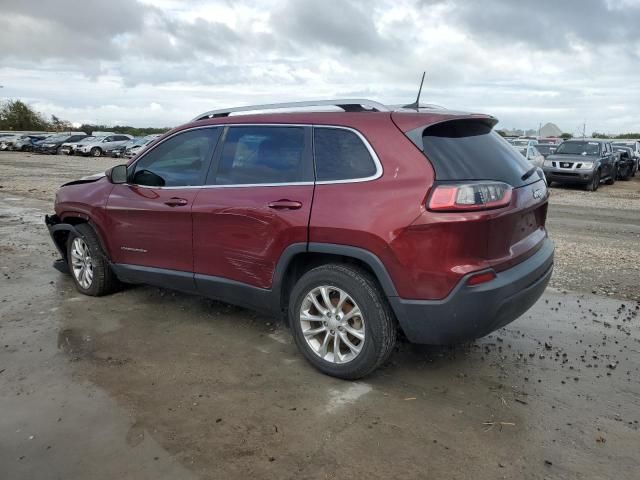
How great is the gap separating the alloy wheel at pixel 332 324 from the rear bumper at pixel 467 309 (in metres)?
0.32

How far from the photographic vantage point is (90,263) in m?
5.23

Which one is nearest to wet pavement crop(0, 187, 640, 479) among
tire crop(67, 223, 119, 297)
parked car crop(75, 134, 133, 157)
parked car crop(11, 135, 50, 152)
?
tire crop(67, 223, 119, 297)

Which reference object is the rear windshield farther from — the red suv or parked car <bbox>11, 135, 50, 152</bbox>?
parked car <bbox>11, 135, 50, 152</bbox>

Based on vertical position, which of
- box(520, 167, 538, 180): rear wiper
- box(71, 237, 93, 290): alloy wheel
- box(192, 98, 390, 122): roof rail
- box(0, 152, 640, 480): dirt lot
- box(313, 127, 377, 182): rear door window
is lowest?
box(0, 152, 640, 480): dirt lot

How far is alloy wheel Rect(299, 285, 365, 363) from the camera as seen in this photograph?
352cm

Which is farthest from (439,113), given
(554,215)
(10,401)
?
(554,215)

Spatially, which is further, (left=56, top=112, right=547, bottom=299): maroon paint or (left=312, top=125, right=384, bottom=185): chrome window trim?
(left=312, top=125, right=384, bottom=185): chrome window trim

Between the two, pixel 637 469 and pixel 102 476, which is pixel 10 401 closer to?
pixel 102 476

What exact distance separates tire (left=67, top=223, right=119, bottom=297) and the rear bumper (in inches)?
123

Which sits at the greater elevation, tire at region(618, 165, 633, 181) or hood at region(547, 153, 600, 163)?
hood at region(547, 153, 600, 163)

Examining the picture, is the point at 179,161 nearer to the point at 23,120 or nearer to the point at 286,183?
the point at 286,183

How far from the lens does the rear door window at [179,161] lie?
433 cm

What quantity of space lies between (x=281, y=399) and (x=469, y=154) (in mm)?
1942

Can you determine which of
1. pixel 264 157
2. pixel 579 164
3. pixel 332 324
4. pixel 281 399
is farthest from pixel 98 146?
pixel 281 399
